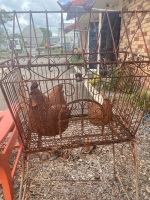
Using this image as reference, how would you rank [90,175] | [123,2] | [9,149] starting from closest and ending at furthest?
1. [9,149]
2. [90,175]
3. [123,2]

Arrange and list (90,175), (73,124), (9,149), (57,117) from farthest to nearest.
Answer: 1. (90,175)
2. (9,149)
3. (73,124)
4. (57,117)

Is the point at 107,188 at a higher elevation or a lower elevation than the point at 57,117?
lower

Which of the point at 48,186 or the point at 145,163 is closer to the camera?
the point at 48,186

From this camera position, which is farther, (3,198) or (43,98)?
(3,198)

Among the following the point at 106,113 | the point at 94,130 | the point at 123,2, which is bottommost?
the point at 94,130

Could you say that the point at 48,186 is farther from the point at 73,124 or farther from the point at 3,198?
the point at 73,124

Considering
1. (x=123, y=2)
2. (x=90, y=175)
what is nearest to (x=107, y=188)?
(x=90, y=175)

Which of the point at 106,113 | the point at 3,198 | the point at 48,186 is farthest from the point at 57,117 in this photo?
the point at 3,198

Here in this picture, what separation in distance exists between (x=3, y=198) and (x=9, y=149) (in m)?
0.43

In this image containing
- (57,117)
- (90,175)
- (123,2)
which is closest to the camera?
(57,117)

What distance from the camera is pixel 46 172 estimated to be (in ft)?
5.41

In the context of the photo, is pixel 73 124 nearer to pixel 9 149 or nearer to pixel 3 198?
pixel 9 149

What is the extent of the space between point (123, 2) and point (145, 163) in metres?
3.50

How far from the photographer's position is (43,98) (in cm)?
103
